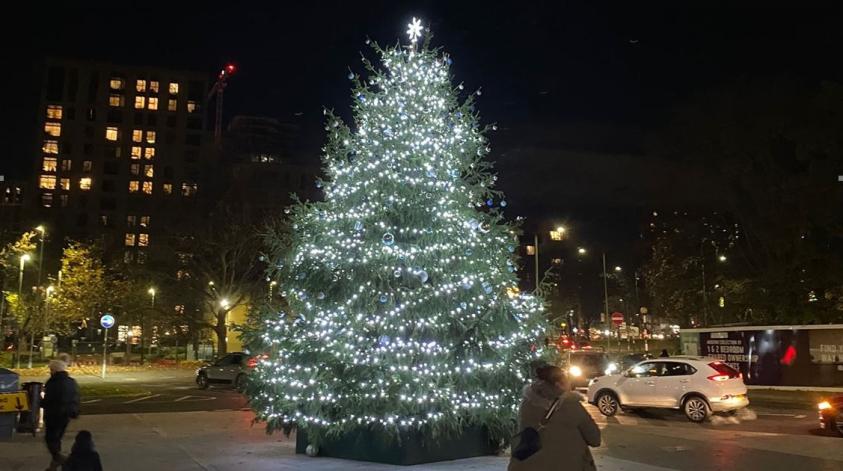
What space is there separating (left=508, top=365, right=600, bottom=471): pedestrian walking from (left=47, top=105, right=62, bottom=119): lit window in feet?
444

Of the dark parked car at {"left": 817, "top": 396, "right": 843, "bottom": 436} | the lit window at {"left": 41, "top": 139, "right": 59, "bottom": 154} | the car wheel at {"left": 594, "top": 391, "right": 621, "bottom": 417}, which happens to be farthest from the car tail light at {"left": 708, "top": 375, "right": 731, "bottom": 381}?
the lit window at {"left": 41, "top": 139, "right": 59, "bottom": 154}

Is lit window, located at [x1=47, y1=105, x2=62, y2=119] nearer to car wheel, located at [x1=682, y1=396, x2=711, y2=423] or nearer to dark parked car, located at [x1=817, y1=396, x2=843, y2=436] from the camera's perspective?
car wheel, located at [x1=682, y1=396, x2=711, y2=423]

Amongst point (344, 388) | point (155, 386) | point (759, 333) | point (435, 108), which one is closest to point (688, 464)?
point (344, 388)

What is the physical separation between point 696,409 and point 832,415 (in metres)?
3.40

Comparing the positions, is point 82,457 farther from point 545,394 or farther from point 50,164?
point 50,164

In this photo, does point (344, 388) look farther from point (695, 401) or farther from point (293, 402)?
point (695, 401)

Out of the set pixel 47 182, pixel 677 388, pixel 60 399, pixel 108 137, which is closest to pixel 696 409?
pixel 677 388

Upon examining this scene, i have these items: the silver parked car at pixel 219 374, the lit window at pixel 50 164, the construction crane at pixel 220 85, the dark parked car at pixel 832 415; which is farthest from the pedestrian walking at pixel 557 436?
the construction crane at pixel 220 85

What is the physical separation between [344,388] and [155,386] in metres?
21.6

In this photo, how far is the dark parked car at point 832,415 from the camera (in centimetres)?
1390

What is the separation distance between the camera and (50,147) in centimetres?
12225

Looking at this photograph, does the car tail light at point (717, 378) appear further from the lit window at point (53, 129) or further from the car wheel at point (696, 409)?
the lit window at point (53, 129)

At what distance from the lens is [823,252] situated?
2833cm

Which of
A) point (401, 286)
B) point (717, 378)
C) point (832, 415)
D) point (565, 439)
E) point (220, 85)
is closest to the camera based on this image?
point (565, 439)
